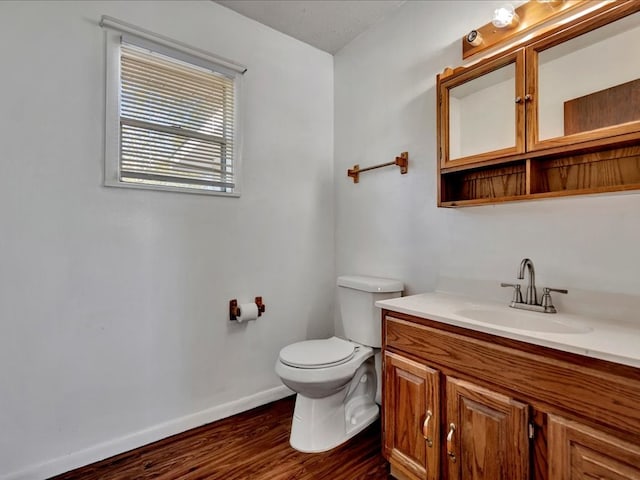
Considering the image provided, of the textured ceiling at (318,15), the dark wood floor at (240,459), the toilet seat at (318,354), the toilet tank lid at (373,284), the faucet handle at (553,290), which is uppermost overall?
the textured ceiling at (318,15)

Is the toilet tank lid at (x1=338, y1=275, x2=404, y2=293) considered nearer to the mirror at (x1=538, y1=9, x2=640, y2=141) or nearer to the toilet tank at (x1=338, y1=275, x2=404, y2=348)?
the toilet tank at (x1=338, y1=275, x2=404, y2=348)

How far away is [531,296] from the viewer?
1.38 m

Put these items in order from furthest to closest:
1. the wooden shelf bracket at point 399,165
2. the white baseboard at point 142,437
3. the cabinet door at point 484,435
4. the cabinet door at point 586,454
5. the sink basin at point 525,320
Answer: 1. the wooden shelf bracket at point 399,165
2. the white baseboard at point 142,437
3. the sink basin at point 525,320
4. the cabinet door at point 484,435
5. the cabinet door at point 586,454

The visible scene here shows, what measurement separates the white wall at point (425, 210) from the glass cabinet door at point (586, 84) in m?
0.26

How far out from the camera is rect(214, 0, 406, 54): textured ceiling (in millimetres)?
2004

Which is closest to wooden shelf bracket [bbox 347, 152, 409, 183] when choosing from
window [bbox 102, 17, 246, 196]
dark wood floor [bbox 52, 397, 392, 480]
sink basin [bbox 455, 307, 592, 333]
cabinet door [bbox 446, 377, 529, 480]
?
window [bbox 102, 17, 246, 196]

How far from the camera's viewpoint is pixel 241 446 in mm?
1742

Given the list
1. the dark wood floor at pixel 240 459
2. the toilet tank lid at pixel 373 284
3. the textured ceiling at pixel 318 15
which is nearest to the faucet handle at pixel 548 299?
the toilet tank lid at pixel 373 284

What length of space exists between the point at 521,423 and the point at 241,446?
4.46 ft

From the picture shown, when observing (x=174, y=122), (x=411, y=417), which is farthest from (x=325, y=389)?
(x=174, y=122)

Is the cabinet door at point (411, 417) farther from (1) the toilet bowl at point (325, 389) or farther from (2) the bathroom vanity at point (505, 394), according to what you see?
(1) the toilet bowl at point (325, 389)

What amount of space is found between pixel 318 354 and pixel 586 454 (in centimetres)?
114

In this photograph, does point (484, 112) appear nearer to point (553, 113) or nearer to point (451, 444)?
point (553, 113)

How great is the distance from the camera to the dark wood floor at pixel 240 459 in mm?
1530
